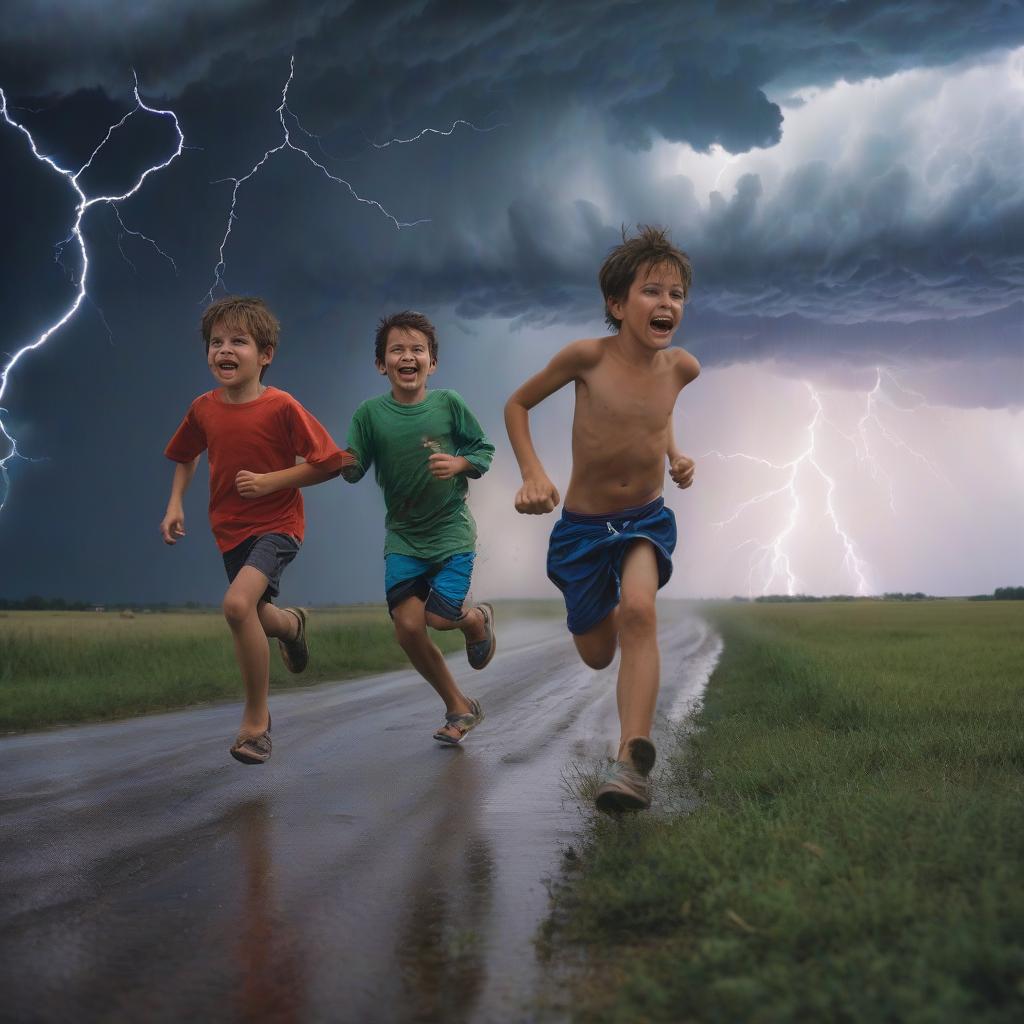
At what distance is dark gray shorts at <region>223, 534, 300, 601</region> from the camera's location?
19.6 feet

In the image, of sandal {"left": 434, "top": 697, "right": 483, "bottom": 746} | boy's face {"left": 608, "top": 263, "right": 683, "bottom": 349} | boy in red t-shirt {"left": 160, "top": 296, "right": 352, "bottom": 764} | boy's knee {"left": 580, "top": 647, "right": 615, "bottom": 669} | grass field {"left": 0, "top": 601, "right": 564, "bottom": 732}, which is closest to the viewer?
boy's face {"left": 608, "top": 263, "right": 683, "bottom": 349}

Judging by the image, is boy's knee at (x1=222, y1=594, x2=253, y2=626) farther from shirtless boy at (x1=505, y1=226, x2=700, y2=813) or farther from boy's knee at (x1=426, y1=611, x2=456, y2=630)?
shirtless boy at (x1=505, y1=226, x2=700, y2=813)

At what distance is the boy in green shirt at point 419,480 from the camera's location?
21.2 ft

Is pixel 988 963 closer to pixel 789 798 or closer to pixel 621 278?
pixel 789 798

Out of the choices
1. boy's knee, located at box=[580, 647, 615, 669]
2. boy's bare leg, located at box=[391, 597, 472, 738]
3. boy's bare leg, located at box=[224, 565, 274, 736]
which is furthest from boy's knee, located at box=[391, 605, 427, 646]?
boy's knee, located at box=[580, 647, 615, 669]

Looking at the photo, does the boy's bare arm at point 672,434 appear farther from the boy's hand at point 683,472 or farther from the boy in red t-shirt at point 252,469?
the boy in red t-shirt at point 252,469

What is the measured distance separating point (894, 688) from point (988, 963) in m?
6.55

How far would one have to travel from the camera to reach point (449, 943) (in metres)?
2.90

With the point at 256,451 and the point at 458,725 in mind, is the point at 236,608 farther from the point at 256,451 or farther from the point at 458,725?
the point at 458,725

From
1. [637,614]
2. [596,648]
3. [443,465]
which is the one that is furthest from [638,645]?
[443,465]

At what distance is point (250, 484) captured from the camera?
5.66m

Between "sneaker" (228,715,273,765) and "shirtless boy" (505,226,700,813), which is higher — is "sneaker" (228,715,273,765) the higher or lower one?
the lower one

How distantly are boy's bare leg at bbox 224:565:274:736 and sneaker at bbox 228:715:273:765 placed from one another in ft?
0.12

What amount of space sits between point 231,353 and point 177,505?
3.17 ft
